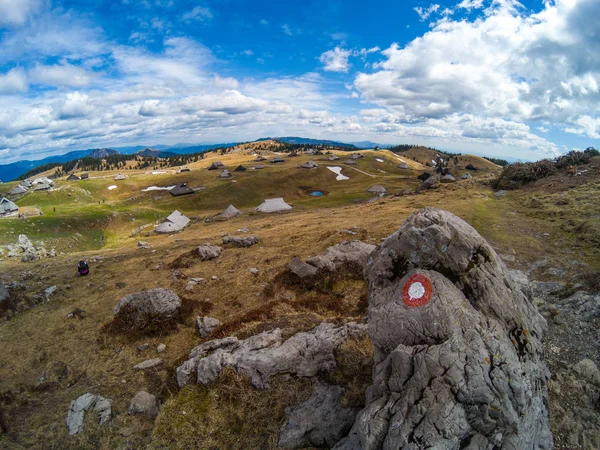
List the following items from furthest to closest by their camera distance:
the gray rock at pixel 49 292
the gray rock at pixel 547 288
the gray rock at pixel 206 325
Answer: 1. the gray rock at pixel 49 292
2. the gray rock at pixel 206 325
3. the gray rock at pixel 547 288

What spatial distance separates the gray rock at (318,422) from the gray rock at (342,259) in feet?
41.9

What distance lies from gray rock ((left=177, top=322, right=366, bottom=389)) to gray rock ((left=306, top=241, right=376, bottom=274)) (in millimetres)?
9528

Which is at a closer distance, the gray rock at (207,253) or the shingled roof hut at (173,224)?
the gray rock at (207,253)

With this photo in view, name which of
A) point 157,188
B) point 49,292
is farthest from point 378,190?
point 49,292

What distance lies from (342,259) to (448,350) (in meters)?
17.0

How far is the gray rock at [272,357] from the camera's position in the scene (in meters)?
13.5

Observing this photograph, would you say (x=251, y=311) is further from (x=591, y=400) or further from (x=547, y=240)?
(x=547, y=240)

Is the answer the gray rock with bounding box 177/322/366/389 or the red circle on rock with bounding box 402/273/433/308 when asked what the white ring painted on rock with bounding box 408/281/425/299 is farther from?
the gray rock with bounding box 177/322/366/389

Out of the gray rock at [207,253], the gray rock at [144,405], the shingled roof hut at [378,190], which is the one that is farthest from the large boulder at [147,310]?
the shingled roof hut at [378,190]

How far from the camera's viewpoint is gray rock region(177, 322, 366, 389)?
1347 cm

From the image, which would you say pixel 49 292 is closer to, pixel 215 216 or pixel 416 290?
pixel 416 290

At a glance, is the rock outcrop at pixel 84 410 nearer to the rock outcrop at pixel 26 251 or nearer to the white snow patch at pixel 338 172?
the rock outcrop at pixel 26 251

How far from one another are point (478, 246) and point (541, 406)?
5257 millimetres

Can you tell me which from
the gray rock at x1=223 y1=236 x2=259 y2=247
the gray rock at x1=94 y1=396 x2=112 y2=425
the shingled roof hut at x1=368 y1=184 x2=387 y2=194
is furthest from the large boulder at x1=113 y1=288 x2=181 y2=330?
the shingled roof hut at x1=368 y1=184 x2=387 y2=194
